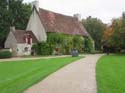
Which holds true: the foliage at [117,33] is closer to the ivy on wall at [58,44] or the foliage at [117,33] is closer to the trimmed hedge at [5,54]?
the ivy on wall at [58,44]

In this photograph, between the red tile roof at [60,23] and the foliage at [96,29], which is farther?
the foliage at [96,29]

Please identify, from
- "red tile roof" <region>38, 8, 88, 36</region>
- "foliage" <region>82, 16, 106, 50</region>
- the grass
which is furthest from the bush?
"foliage" <region>82, 16, 106, 50</region>

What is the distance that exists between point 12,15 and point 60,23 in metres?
10.8

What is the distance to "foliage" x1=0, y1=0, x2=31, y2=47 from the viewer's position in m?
60.4

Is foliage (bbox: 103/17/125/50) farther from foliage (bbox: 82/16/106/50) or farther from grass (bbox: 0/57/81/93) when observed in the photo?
grass (bbox: 0/57/81/93)

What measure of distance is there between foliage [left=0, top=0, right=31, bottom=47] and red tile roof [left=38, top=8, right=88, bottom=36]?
5.06 metres

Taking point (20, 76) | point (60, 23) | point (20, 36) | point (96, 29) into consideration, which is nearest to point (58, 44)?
point (60, 23)

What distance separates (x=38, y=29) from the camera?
5978 centimetres

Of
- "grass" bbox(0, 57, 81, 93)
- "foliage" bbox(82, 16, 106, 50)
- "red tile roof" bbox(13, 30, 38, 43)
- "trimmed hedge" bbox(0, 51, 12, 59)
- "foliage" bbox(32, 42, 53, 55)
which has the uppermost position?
"foliage" bbox(82, 16, 106, 50)

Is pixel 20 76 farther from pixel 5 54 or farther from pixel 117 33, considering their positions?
pixel 117 33

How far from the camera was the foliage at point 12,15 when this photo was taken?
198 ft

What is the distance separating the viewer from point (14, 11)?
63875 mm

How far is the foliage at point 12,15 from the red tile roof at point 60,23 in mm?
5062

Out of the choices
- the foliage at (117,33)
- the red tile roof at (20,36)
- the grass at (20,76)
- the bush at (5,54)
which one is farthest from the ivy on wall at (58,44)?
the grass at (20,76)
